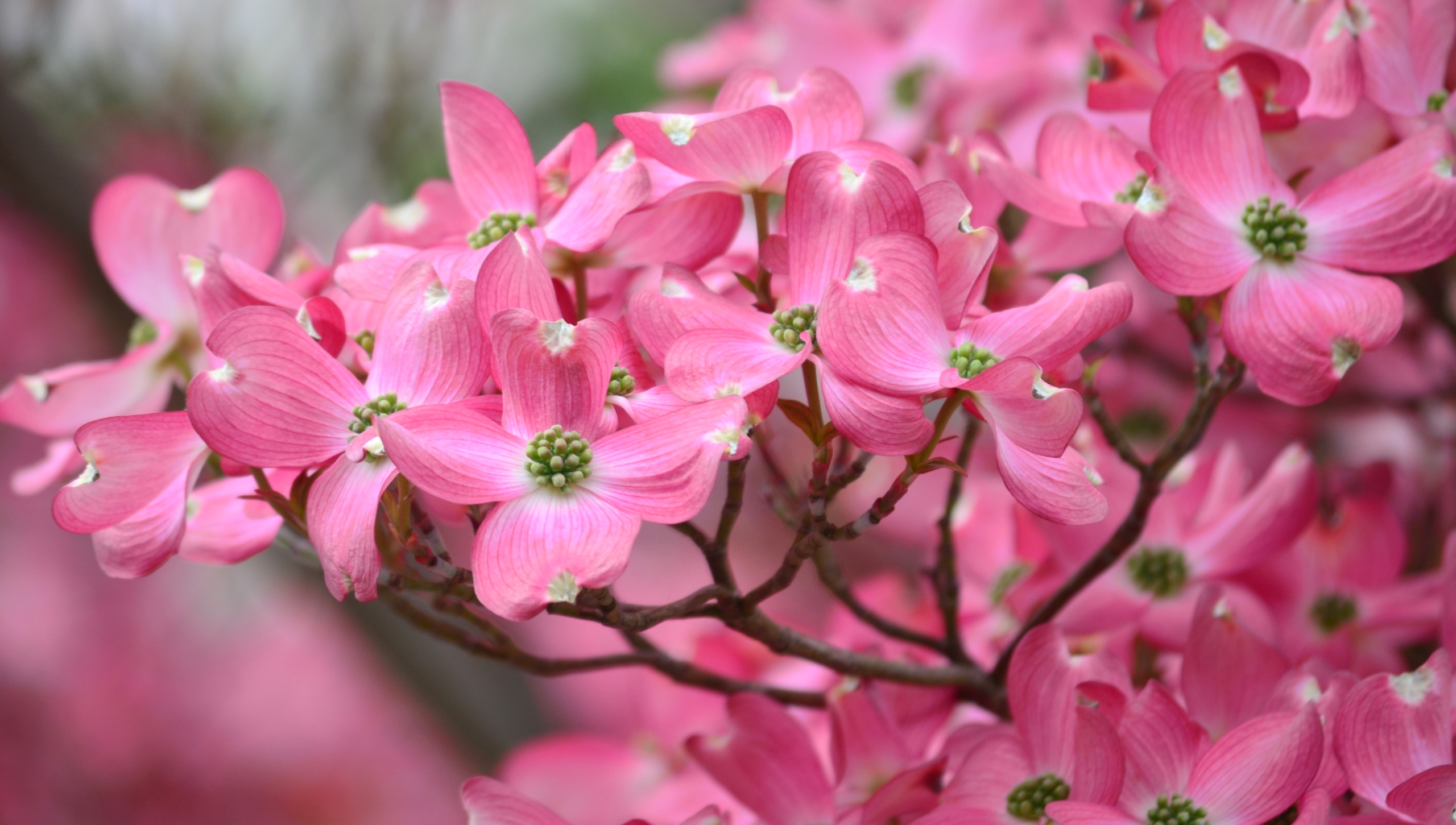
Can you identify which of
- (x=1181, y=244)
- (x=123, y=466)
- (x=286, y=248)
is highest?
(x=1181, y=244)

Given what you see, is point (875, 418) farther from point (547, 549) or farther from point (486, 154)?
point (486, 154)

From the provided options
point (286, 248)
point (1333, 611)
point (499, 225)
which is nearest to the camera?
point (499, 225)

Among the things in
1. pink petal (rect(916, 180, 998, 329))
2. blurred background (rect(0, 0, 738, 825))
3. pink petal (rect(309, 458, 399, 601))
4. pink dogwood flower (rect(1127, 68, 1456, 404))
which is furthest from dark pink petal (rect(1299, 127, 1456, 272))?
blurred background (rect(0, 0, 738, 825))

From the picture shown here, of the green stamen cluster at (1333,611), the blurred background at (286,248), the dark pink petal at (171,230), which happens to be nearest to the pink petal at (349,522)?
the dark pink petal at (171,230)

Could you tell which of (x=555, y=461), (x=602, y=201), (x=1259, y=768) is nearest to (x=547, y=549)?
(x=555, y=461)

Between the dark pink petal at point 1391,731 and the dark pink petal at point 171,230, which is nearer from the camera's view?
the dark pink petal at point 1391,731

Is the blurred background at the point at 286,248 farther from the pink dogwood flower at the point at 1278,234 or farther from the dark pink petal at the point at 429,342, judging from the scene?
the pink dogwood flower at the point at 1278,234
